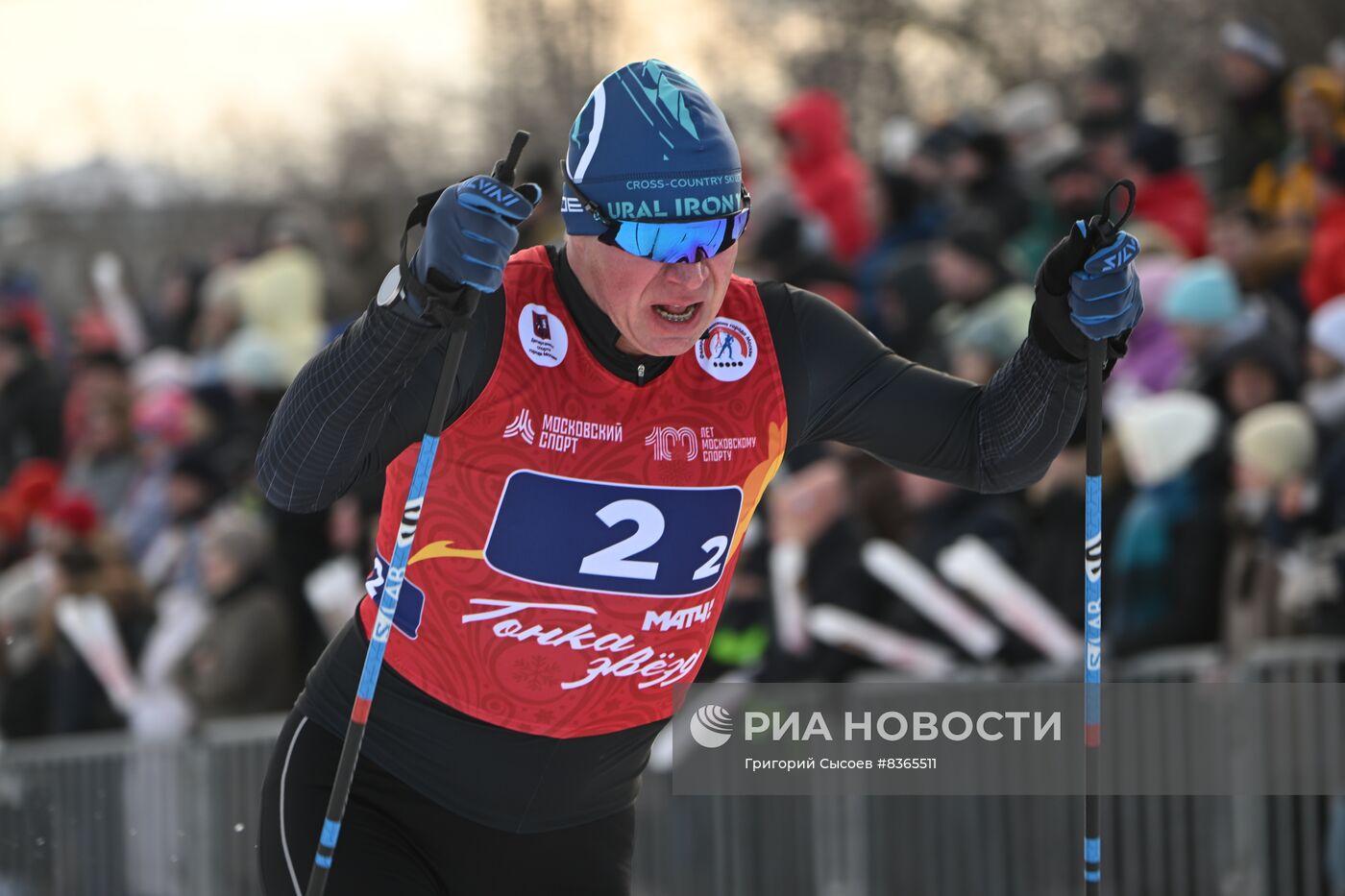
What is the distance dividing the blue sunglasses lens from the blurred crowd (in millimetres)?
3333

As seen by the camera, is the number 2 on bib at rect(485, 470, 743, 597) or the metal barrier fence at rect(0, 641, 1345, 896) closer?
the number 2 on bib at rect(485, 470, 743, 597)

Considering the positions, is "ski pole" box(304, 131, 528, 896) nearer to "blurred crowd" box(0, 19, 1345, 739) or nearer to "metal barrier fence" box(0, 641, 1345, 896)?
"metal barrier fence" box(0, 641, 1345, 896)

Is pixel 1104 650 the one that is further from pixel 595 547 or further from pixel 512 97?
pixel 512 97

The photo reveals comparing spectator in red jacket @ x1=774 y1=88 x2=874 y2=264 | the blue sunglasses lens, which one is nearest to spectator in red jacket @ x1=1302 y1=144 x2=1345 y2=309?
spectator in red jacket @ x1=774 y1=88 x2=874 y2=264

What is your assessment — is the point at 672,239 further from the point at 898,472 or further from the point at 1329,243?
the point at 1329,243

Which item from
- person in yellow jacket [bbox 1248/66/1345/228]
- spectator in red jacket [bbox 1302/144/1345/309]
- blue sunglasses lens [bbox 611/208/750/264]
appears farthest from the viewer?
person in yellow jacket [bbox 1248/66/1345/228]

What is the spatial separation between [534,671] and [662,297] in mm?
717

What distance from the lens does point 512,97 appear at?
22.9 metres

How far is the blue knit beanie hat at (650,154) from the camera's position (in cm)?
346

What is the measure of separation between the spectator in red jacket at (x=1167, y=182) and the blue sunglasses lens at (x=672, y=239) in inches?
227

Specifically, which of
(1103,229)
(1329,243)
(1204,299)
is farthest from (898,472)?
(1103,229)

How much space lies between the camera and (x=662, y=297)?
346cm

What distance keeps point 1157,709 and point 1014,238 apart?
135 inches

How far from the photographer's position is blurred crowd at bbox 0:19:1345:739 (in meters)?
6.55
